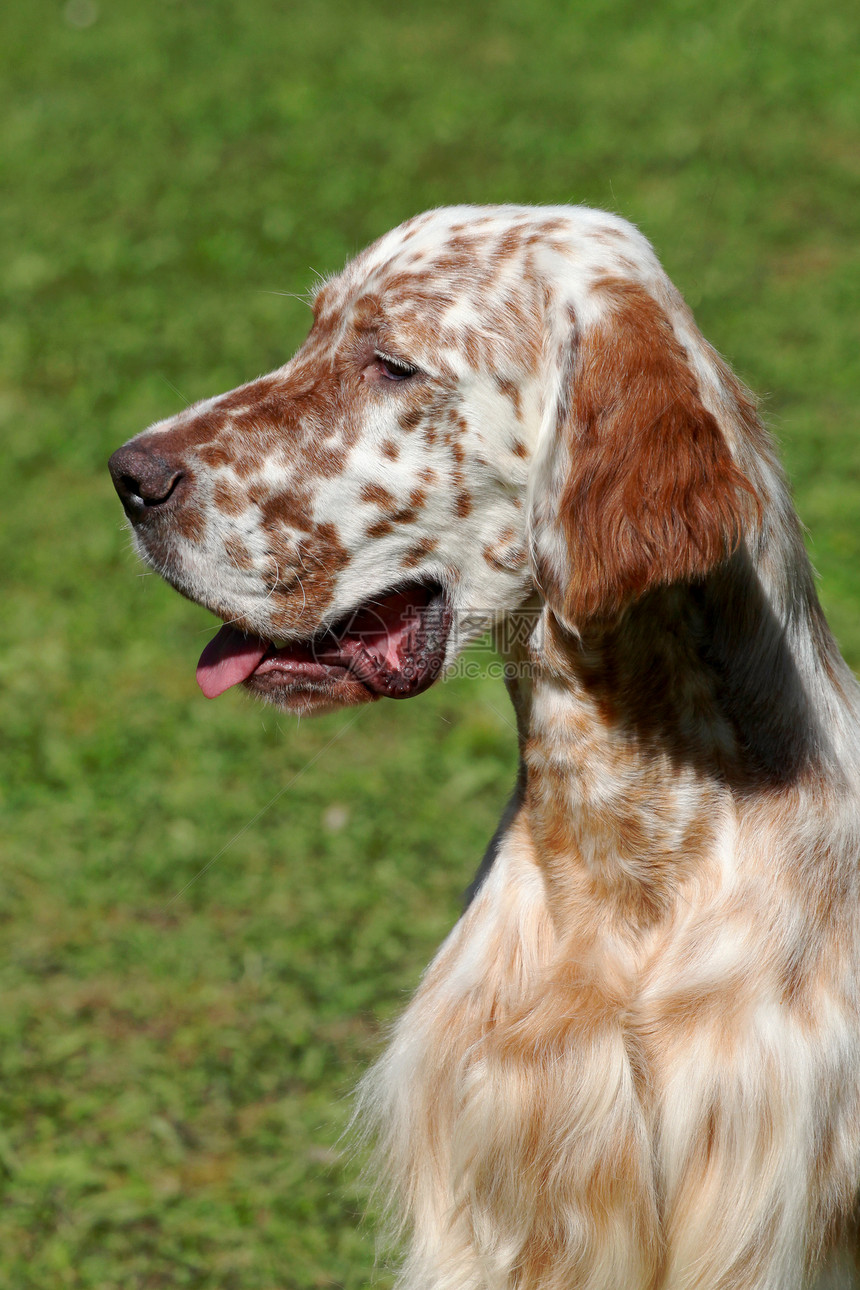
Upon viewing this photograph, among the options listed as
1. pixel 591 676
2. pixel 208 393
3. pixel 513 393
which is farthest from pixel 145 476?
pixel 208 393

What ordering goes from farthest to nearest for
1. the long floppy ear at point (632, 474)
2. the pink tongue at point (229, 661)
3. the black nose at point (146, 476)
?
1. the pink tongue at point (229, 661)
2. the black nose at point (146, 476)
3. the long floppy ear at point (632, 474)

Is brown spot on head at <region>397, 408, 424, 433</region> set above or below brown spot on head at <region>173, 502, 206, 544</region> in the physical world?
A: above

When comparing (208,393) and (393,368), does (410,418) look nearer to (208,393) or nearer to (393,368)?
(393,368)

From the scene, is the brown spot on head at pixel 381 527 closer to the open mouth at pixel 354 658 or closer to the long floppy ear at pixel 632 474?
the open mouth at pixel 354 658

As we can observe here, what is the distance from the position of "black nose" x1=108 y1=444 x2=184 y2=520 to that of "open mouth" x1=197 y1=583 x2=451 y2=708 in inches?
13.3

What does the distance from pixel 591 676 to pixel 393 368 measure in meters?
0.68

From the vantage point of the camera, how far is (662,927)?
7.76 feet

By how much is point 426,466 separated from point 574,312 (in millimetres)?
385

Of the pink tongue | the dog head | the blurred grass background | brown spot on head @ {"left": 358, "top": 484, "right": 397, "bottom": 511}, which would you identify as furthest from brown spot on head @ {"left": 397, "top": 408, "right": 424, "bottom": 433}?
the blurred grass background

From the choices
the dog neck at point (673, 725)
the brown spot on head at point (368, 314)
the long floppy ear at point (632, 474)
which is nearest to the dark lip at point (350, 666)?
the dog neck at point (673, 725)

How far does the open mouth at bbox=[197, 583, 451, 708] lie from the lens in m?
2.53

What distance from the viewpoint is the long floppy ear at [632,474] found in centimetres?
207

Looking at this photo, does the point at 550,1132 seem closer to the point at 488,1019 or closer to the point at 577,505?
the point at 488,1019

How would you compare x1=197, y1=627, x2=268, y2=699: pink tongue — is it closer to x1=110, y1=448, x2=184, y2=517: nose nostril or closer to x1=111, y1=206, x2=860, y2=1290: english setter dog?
x1=111, y1=206, x2=860, y2=1290: english setter dog
